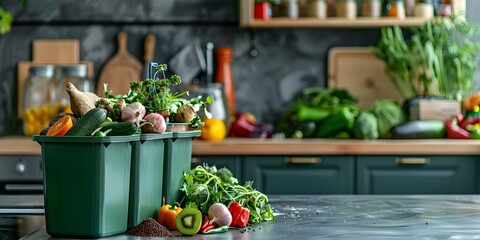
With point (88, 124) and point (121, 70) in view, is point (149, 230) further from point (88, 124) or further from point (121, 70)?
point (121, 70)

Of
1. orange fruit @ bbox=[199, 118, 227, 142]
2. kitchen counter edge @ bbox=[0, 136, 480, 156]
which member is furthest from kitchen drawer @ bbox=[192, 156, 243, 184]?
orange fruit @ bbox=[199, 118, 227, 142]

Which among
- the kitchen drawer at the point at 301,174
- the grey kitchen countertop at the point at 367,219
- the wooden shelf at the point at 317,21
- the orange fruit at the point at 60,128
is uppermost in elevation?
the wooden shelf at the point at 317,21

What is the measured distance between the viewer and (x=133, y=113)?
6.35 feet

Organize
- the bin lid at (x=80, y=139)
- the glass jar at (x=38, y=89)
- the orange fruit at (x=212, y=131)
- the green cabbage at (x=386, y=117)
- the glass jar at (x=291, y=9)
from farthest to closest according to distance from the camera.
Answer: the glass jar at (x=38, y=89) < the glass jar at (x=291, y=9) < the green cabbage at (x=386, y=117) < the orange fruit at (x=212, y=131) < the bin lid at (x=80, y=139)

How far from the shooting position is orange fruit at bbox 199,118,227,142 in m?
4.34

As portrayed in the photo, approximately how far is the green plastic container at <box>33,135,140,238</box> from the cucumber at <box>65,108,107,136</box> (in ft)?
0.08

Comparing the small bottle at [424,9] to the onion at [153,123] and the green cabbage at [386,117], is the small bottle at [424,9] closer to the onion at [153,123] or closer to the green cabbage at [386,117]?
the green cabbage at [386,117]

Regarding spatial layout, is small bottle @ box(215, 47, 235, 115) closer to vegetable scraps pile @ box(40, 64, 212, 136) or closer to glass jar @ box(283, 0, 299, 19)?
glass jar @ box(283, 0, 299, 19)

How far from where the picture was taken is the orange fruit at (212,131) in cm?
434

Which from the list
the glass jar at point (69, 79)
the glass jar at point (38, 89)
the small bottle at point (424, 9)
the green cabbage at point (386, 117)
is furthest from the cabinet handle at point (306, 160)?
the glass jar at point (38, 89)

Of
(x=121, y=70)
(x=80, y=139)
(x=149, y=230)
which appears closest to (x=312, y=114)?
(x=121, y=70)

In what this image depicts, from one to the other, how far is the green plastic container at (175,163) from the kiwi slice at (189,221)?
17 cm

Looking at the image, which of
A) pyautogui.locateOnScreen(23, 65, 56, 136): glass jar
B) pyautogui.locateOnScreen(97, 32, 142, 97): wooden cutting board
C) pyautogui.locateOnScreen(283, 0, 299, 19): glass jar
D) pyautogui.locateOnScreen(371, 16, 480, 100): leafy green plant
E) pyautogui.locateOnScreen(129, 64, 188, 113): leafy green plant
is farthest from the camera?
pyautogui.locateOnScreen(97, 32, 142, 97): wooden cutting board

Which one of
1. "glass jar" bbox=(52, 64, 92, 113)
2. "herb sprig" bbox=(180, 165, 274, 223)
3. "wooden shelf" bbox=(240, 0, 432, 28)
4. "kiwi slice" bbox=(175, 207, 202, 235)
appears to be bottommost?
"kiwi slice" bbox=(175, 207, 202, 235)
